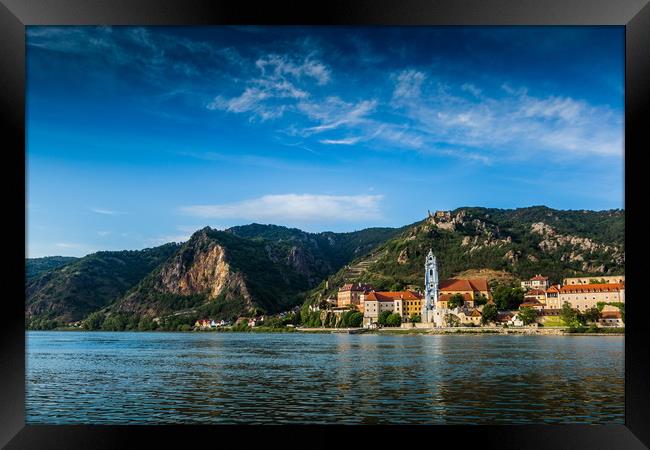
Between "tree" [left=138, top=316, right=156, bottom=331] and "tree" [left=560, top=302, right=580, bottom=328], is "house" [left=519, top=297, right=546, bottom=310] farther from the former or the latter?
"tree" [left=138, top=316, right=156, bottom=331]

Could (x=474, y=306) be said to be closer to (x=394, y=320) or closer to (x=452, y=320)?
(x=452, y=320)

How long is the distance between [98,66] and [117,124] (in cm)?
410

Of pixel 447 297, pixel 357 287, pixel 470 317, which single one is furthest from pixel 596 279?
pixel 357 287

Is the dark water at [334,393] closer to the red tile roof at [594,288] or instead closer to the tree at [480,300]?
the red tile roof at [594,288]

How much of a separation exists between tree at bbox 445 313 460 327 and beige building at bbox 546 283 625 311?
239 inches

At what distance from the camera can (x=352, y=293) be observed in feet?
191

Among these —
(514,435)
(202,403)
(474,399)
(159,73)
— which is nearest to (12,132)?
(514,435)

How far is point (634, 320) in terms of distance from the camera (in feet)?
13.7

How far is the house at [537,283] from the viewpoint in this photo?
52844 millimetres

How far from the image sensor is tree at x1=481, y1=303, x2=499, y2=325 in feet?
149

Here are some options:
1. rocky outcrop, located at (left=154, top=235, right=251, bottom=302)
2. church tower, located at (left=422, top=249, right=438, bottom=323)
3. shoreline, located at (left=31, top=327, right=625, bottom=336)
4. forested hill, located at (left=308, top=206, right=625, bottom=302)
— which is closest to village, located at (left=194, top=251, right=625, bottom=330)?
church tower, located at (left=422, top=249, right=438, bottom=323)

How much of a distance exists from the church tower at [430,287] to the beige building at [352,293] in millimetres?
5082
